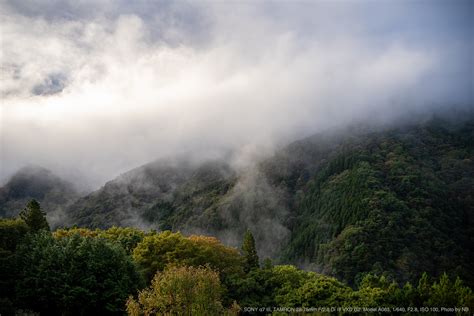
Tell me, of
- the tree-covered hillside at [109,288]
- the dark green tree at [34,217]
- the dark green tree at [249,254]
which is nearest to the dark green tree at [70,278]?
the tree-covered hillside at [109,288]

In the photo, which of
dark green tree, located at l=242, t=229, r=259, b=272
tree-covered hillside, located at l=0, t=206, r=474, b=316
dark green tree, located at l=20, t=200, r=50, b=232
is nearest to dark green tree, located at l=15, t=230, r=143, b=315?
tree-covered hillside, located at l=0, t=206, r=474, b=316

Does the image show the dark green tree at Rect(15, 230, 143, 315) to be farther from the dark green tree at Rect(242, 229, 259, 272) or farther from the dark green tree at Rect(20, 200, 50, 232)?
the dark green tree at Rect(242, 229, 259, 272)

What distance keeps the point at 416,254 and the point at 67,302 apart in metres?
165

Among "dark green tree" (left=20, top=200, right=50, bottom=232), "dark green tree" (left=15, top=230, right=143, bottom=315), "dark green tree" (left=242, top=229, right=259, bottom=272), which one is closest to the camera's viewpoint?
"dark green tree" (left=15, top=230, right=143, bottom=315)

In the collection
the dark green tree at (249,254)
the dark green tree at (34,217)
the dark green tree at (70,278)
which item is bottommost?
the dark green tree at (249,254)

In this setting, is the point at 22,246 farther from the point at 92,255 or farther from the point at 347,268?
the point at 347,268

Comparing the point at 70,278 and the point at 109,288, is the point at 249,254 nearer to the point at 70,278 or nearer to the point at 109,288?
the point at 109,288

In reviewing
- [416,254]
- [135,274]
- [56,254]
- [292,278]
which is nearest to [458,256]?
[416,254]

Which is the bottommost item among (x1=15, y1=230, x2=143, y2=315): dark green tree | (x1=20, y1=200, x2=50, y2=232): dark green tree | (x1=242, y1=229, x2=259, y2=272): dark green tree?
(x1=242, y1=229, x2=259, y2=272): dark green tree

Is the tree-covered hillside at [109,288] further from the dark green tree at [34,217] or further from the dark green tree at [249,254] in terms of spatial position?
the dark green tree at [249,254]

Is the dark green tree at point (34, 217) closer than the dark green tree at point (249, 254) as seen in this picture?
Yes

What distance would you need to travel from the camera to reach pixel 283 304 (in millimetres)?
67812

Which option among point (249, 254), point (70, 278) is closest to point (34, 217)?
point (70, 278)

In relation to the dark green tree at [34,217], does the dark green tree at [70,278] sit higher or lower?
lower
